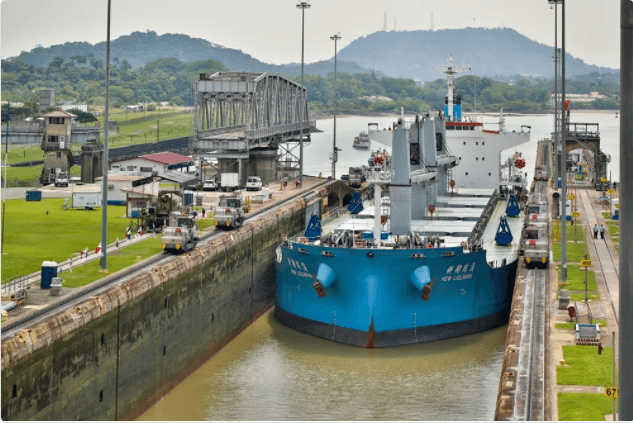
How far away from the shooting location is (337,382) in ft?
151

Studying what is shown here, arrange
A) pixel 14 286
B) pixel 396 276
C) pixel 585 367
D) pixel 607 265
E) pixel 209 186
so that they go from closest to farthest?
1. pixel 585 367
2. pixel 14 286
3. pixel 396 276
4. pixel 607 265
5. pixel 209 186

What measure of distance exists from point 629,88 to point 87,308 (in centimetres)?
2544

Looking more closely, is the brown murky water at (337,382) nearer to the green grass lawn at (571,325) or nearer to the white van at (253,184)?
the green grass lawn at (571,325)

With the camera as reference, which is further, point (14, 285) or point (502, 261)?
point (502, 261)

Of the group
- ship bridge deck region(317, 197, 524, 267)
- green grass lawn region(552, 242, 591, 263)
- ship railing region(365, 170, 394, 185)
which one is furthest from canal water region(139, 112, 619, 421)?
ship railing region(365, 170, 394, 185)

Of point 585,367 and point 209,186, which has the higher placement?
point 209,186

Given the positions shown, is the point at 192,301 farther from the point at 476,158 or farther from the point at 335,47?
the point at 335,47

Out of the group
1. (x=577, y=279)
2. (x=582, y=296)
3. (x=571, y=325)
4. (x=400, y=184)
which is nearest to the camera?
(x=571, y=325)

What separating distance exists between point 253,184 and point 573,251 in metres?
33.0

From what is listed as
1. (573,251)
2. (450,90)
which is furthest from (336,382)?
(450,90)

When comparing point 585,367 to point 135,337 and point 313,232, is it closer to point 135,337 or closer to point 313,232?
point 135,337

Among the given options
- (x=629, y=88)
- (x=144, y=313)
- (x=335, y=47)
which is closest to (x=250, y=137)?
(x=335, y=47)

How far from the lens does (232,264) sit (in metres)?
58.5

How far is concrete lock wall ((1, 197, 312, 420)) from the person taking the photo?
3350 centimetres
